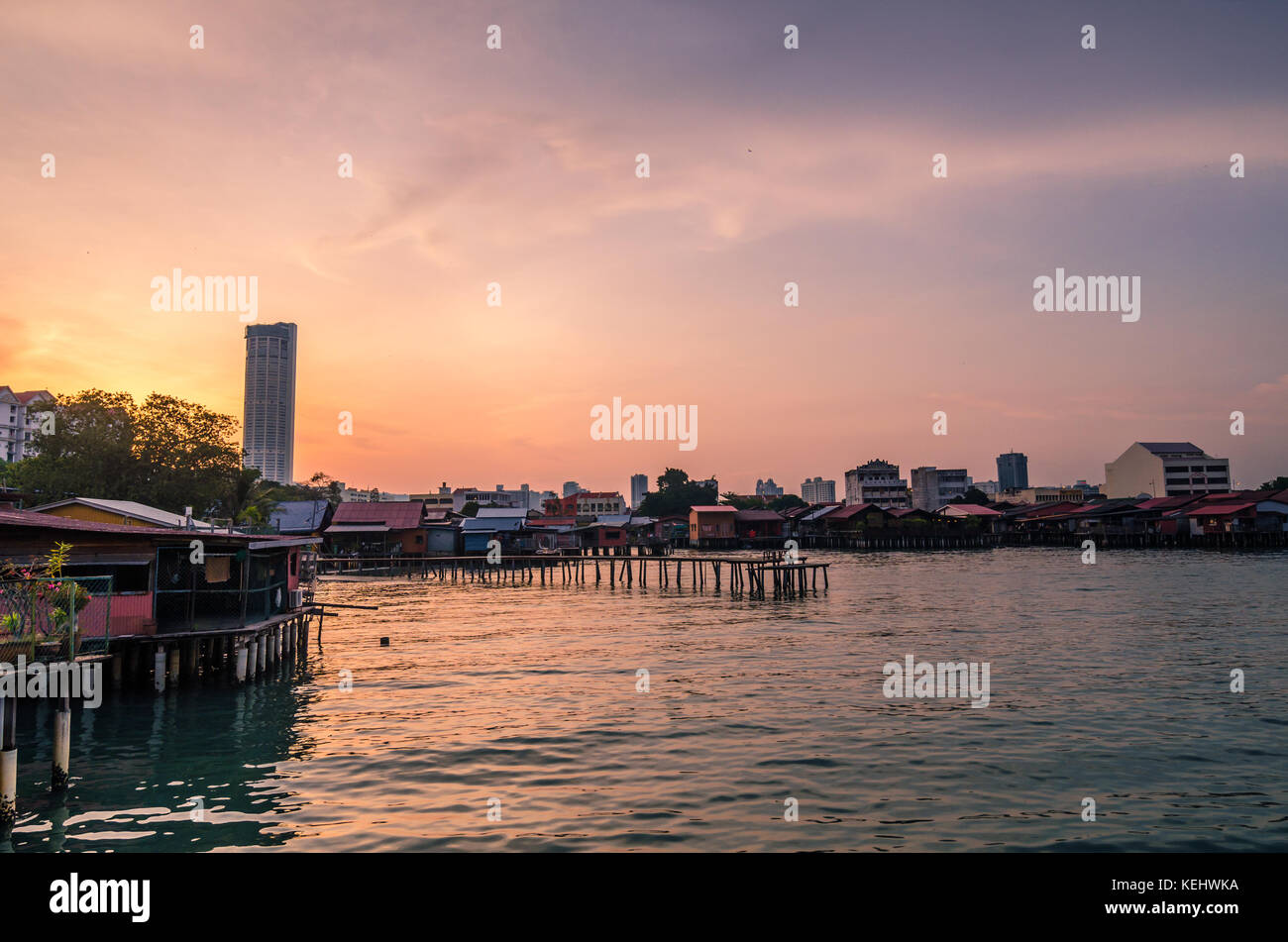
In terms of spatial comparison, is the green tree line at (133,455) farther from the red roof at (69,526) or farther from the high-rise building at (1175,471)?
the high-rise building at (1175,471)

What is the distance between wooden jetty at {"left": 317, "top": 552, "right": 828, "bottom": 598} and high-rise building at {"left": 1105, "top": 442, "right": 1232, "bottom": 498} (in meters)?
83.7

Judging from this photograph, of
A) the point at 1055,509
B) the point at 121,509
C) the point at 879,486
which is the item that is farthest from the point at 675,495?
the point at 121,509

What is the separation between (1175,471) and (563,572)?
10371 centimetres

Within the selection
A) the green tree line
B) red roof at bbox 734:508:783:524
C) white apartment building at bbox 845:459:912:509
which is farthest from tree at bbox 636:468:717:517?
the green tree line

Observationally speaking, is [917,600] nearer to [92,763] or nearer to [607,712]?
[607,712]

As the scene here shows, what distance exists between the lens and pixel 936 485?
523 feet

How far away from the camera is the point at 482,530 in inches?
3135

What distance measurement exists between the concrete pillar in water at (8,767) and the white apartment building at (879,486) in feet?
471

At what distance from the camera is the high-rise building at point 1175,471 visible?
119 m

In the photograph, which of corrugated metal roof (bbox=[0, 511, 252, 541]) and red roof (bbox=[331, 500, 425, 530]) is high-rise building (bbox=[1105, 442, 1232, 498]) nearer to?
red roof (bbox=[331, 500, 425, 530])

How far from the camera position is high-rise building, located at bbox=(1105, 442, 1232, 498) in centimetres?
11919

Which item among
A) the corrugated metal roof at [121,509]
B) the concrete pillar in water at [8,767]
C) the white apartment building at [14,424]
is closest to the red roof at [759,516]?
the corrugated metal roof at [121,509]
